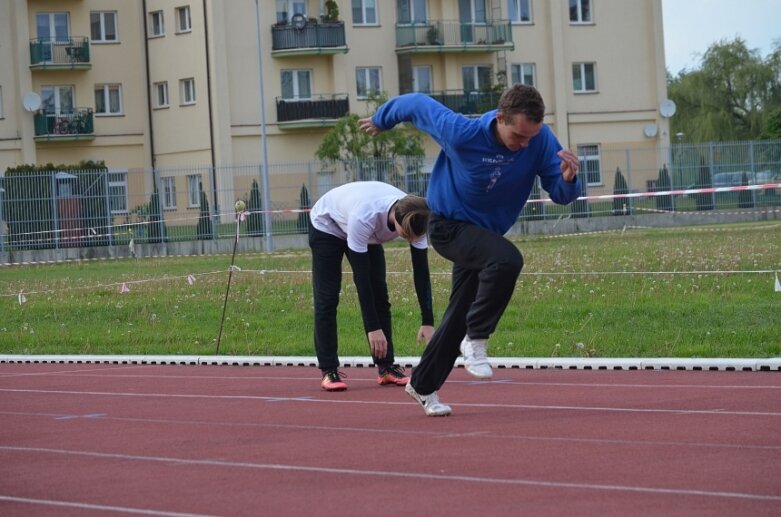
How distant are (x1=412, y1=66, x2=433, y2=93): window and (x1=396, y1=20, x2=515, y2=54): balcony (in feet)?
3.95

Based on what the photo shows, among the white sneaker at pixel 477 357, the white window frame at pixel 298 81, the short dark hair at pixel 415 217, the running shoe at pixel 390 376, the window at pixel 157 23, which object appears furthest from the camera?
the window at pixel 157 23

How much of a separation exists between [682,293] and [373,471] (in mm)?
10930

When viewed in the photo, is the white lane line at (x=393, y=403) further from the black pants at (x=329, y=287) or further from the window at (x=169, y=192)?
the window at (x=169, y=192)

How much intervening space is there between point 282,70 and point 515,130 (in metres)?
49.9

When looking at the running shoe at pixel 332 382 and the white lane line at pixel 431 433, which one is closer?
the white lane line at pixel 431 433

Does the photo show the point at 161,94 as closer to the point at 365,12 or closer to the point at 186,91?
the point at 186,91

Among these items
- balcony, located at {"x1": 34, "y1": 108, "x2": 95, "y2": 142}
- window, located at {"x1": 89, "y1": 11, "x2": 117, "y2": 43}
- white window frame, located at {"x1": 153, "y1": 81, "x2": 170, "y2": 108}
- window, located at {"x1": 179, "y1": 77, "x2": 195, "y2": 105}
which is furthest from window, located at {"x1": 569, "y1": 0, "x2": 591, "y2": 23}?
balcony, located at {"x1": 34, "y1": 108, "x2": 95, "y2": 142}

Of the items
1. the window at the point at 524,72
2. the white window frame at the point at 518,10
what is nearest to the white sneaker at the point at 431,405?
the window at the point at 524,72

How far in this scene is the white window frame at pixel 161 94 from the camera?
192 ft

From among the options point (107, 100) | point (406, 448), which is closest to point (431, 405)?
point (406, 448)

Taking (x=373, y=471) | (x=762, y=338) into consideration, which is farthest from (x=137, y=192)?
(x=373, y=471)

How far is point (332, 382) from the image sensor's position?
11.1m

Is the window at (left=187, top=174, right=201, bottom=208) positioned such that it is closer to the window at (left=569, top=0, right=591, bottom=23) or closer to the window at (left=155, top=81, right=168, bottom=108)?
the window at (left=155, top=81, right=168, bottom=108)

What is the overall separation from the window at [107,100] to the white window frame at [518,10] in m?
17.4
